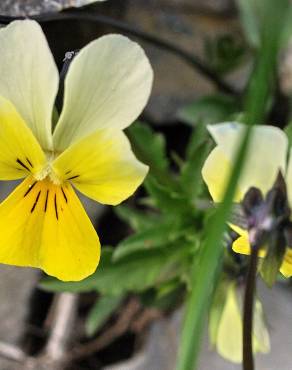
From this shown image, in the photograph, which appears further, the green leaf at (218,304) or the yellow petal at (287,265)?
the green leaf at (218,304)

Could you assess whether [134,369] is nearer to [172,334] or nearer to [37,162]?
[172,334]

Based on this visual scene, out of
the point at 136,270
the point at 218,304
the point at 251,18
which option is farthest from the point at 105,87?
the point at 251,18

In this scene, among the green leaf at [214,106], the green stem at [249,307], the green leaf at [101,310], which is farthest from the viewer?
the green leaf at [214,106]

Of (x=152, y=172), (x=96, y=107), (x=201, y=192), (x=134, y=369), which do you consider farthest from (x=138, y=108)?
(x=134, y=369)

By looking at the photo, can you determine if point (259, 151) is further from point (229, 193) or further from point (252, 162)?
point (229, 193)

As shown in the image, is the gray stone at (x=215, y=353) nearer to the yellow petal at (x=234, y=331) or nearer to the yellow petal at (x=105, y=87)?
the yellow petal at (x=234, y=331)

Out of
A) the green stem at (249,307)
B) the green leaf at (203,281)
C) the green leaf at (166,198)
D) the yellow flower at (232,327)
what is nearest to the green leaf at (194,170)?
the green leaf at (166,198)
